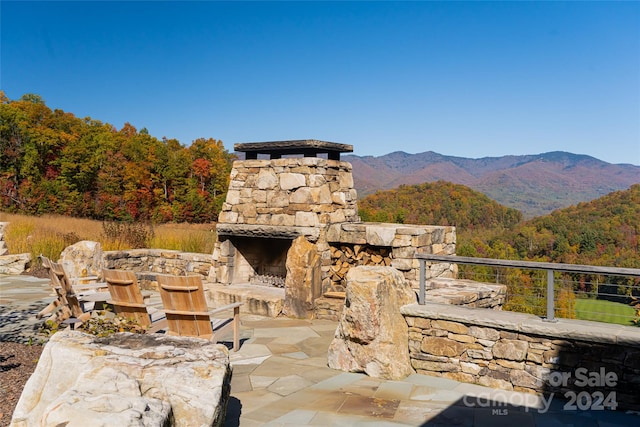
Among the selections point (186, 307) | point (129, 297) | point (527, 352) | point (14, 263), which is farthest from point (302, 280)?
point (14, 263)

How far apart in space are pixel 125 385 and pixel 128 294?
281 centimetres

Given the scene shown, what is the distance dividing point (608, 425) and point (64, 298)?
18.7ft

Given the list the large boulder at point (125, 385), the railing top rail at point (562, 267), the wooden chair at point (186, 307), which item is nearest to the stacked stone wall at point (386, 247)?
the railing top rail at point (562, 267)

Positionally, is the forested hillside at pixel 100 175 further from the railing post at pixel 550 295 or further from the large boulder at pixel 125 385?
the large boulder at pixel 125 385

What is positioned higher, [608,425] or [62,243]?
[62,243]

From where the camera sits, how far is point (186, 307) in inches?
216

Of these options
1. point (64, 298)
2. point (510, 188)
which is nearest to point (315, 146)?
point (64, 298)

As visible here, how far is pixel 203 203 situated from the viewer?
26.7m

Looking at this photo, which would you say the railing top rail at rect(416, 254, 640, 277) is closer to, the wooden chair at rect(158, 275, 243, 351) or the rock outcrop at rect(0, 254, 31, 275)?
the wooden chair at rect(158, 275, 243, 351)

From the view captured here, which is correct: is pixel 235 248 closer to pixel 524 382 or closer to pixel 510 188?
pixel 524 382

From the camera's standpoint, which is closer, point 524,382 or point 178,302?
point 524,382

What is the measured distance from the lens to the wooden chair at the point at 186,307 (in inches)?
211

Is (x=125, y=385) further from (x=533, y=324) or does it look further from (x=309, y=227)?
(x=309, y=227)

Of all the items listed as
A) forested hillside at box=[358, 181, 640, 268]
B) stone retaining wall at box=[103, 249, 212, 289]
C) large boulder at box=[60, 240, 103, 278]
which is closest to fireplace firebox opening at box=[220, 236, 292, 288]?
stone retaining wall at box=[103, 249, 212, 289]
